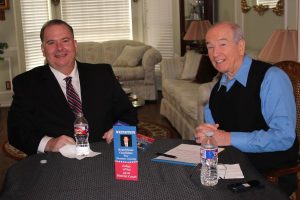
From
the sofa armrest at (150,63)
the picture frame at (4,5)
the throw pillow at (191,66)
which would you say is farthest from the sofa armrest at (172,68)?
the picture frame at (4,5)

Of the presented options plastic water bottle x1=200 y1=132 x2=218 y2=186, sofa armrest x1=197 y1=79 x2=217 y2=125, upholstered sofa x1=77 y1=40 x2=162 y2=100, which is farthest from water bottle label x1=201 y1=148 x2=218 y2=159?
upholstered sofa x1=77 y1=40 x2=162 y2=100

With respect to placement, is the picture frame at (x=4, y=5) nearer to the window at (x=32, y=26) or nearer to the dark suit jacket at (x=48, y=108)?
the window at (x=32, y=26)

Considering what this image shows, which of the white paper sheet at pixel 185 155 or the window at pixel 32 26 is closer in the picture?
the white paper sheet at pixel 185 155

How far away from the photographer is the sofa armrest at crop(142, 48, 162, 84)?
6715mm

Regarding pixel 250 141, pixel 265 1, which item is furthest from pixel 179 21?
pixel 250 141

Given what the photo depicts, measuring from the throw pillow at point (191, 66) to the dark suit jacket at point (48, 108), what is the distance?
332cm

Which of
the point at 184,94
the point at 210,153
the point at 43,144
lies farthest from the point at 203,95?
the point at 210,153

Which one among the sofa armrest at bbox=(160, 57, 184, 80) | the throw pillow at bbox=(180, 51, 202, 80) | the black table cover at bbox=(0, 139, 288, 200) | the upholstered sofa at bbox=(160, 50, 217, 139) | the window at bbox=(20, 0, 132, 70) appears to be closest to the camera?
the black table cover at bbox=(0, 139, 288, 200)

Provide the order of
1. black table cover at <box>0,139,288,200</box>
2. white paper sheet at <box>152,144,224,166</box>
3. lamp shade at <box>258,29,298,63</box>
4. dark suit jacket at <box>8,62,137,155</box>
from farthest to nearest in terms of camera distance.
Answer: lamp shade at <box>258,29,298,63</box> → dark suit jacket at <box>8,62,137,155</box> → white paper sheet at <box>152,144,224,166</box> → black table cover at <box>0,139,288,200</box>

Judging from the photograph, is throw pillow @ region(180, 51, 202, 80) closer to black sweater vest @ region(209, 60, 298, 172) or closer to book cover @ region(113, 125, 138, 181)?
black sweater vest @ region(209, 60, 298, 172)

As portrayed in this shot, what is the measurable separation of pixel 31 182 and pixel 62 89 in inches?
30.7

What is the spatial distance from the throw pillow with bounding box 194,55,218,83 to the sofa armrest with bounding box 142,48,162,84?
1.42m

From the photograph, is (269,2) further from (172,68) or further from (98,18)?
(98,18)

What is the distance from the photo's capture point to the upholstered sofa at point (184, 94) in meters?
4.11
